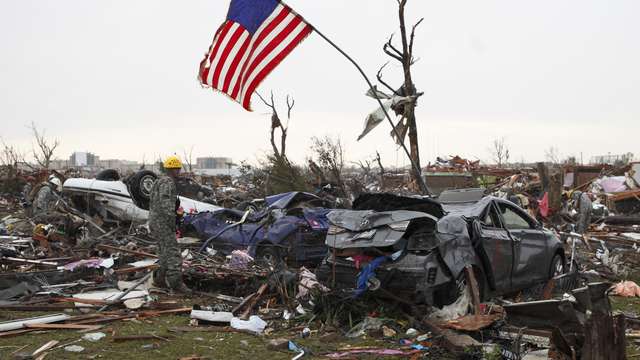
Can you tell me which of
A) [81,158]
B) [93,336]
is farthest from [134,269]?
[81,158]

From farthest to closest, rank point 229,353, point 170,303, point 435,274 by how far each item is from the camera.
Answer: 1. point 170,303
2. point 435,274
3. point 229,353

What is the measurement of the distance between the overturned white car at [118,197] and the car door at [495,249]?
8.27m

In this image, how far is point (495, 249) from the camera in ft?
24.2

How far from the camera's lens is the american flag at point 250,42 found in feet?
29.3

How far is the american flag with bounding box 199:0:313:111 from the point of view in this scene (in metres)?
8.94

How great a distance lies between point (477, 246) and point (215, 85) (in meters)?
4.96

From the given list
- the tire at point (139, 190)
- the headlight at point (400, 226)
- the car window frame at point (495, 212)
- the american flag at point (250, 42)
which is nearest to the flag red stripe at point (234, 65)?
the american flag at point (250, 42)

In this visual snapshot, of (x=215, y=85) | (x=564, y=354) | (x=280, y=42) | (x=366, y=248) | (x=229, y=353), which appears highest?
(x=280, y=42)

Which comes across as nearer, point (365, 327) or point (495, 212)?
point (365, 327)

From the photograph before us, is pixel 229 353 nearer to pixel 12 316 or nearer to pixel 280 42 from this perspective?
pixel 12 316

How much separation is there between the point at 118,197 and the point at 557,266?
10.1 m

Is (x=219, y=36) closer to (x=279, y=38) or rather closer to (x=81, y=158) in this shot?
(x=279, y=38)

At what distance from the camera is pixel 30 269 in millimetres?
9977

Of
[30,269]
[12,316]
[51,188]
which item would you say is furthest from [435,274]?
[51,188]
